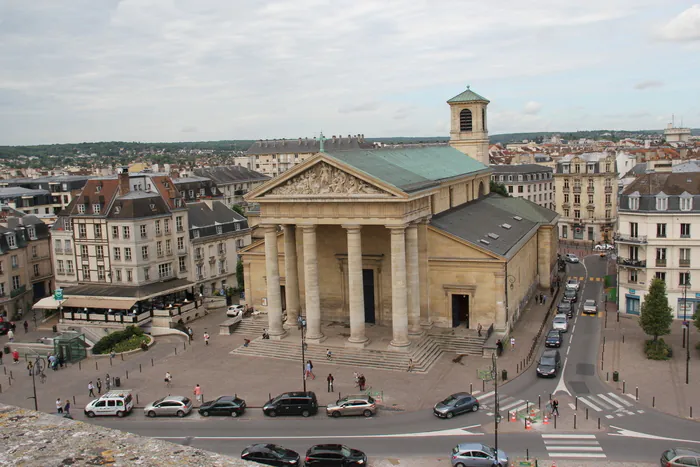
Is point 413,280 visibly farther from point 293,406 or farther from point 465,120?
point 465,120

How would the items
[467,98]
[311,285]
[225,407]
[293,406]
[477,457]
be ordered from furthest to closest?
[467,98] < [311,285] < [225,407] < [293,406] < [477,457]

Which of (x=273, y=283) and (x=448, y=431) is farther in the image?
(x=273, y=283)

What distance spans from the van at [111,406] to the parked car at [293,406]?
9.99 meters

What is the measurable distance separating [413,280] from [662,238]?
1035 inches

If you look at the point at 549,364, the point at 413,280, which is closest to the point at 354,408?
the point at 413,280

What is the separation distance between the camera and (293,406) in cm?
4456

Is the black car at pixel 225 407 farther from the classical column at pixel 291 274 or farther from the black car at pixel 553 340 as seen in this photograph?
the black car at pixel 553 340

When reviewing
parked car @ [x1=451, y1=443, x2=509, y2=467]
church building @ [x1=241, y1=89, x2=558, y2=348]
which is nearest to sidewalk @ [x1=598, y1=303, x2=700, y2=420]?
church building @ [x1=241, y1=89, x2=558, y2=348]

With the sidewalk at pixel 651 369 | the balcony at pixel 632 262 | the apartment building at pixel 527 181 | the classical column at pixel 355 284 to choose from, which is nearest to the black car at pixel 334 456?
the classical column at pixel 355 284

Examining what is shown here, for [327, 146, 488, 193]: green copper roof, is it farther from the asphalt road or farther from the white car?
the white car

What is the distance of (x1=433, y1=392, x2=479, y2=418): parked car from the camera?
42.9m

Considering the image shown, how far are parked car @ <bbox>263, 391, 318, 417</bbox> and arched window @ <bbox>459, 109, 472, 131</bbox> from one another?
64.8 m

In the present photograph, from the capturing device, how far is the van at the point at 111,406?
1806 inches

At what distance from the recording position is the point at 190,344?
211 ft
